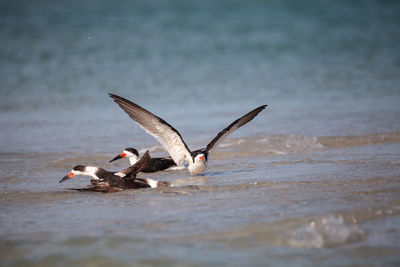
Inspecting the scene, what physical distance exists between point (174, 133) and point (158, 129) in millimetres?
253

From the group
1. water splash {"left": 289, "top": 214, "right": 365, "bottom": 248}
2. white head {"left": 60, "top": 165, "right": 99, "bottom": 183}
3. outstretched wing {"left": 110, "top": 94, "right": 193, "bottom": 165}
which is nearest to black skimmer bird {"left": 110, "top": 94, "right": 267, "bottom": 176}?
outstretched wing {"left": 110, "top": 94, "right": 193, "bottom": 165}

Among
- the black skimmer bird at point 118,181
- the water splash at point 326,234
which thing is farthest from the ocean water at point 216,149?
the black skimmer bird at point 118,181

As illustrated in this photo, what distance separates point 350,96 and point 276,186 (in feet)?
33.6

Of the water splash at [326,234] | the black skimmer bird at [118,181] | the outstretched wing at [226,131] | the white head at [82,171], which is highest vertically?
the outstretched wing at [226,131]

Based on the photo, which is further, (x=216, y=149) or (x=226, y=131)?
(x=216, y=149)

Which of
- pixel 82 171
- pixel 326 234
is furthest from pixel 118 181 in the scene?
pixel 326 234

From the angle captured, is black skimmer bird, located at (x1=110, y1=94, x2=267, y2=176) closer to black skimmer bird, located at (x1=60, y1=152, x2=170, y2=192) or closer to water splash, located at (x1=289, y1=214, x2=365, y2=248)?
black skimmer bird, located at (x1=60, y1=152, x2=170, y2=192)

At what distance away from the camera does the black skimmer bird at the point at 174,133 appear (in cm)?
805

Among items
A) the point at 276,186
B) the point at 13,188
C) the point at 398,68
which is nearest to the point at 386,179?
the point at 276,186

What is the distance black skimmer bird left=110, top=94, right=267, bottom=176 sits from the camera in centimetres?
805

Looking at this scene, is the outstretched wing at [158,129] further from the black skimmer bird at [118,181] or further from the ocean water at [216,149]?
the black skimmer bird at [118,181]

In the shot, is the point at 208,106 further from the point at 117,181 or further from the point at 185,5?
the point at 185,5

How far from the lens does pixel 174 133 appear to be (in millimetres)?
8156

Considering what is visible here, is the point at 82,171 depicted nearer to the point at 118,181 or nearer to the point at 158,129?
the point at 118,181
